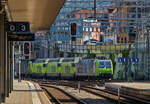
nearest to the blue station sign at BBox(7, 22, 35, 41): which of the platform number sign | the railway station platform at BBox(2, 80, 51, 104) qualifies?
the platform number sign

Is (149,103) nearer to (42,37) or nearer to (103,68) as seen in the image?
(103,68)

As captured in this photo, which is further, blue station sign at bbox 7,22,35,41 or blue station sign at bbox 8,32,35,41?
blue station sign at bbox 8,32,35,41

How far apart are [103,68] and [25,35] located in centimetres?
3051

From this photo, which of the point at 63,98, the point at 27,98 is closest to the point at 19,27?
the point at 27,98

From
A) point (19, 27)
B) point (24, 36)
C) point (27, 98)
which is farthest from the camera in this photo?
point (27, 98)

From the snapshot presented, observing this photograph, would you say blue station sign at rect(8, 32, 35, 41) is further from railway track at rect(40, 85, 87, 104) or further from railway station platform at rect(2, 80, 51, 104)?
railway track at rect(40, 85, 87, 104)

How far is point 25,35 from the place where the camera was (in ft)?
57.3

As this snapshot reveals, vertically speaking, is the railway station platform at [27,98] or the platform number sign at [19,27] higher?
the platform number sign at [19,27]

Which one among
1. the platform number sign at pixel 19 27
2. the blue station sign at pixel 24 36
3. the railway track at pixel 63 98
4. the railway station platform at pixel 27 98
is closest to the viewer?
the platform number sign at pixel 19 27

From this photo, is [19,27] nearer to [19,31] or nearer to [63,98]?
[19,31]

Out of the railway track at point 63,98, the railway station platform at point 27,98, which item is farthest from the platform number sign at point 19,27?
the railway track at point 63,98

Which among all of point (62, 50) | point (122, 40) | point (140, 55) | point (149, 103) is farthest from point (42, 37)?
→ point (149, 103)

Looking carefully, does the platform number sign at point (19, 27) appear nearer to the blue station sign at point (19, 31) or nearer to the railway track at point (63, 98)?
the blue station sign at point (19, 31)

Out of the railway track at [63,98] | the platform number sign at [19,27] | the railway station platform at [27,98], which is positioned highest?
the platform number sign at [19,27]
